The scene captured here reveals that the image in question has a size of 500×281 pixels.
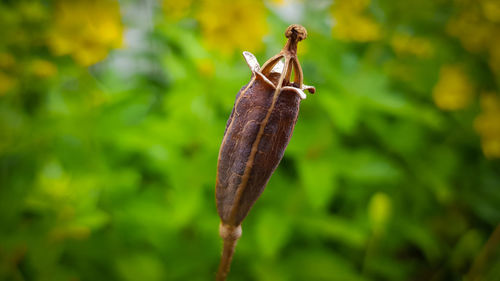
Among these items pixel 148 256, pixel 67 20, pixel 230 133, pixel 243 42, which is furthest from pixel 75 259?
pixel 230 133

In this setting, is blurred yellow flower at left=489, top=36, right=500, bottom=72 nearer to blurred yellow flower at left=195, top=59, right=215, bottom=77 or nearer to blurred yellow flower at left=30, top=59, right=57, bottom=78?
blurred yellow flower at left=195, top=59, right=215, bottom=77

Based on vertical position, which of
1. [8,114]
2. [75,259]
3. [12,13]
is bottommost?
[75,259]

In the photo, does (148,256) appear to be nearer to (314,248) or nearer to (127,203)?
(127,203)

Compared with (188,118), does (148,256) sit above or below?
below

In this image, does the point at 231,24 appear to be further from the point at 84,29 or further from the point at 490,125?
the point at 490,125

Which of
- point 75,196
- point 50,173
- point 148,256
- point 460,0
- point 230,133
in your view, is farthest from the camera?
point 460,0

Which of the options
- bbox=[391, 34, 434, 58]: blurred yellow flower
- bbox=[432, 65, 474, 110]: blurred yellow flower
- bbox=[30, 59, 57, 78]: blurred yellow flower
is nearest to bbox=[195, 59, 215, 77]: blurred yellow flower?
bbox=[30, 59, 57, 78]: blurred yellow flower

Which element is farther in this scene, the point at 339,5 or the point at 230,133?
the point at 339,5

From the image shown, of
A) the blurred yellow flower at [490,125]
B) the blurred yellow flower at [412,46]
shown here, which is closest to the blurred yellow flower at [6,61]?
the blurred yellow flower at [412,46]
